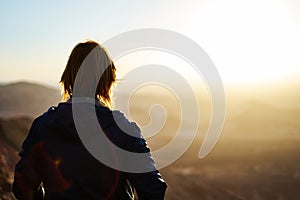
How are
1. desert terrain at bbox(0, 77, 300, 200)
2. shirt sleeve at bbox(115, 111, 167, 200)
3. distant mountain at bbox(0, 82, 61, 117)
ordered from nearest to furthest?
shirt sleeve at bbox(115, 111, 167, 200), desert terrain at bbox(0, 77, 300, 200), distant mountain at bbox(0, 82, 61, 117)

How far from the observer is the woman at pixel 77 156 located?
5.26 ft

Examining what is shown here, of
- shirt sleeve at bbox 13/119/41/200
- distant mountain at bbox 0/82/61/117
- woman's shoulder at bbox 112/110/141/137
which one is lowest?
distant mountain at bbox 0/82/61/117

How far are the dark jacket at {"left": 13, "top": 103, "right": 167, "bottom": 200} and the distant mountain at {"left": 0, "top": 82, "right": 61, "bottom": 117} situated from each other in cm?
4125

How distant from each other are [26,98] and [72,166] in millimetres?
47941

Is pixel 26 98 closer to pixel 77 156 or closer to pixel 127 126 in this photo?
pixel 77 156

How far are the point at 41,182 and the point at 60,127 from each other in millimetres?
298

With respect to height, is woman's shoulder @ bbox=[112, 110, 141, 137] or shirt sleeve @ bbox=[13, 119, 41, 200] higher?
woman's shoulder @ bbox=[112, 110, 141, 137]

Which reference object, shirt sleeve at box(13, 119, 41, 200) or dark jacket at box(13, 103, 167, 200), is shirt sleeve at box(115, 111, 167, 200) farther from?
shirt sleeve at box(13, 119, 41, 200)

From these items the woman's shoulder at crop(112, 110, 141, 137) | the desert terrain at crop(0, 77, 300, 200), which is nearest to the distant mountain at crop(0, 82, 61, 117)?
the desert terrain at crop(0, 77, 300, 200)

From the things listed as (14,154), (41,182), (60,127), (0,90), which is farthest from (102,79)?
(0,90)

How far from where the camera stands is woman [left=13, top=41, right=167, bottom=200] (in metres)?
1.60

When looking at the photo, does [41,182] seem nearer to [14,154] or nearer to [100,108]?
[100,108]

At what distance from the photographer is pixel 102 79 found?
5.70ft

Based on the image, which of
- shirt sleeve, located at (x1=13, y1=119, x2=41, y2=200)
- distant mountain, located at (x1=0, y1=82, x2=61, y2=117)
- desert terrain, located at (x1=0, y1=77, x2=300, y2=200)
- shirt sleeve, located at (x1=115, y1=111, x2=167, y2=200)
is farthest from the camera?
distant mountain, located at (x1=0, y1=82, x2=61, y2=117)
